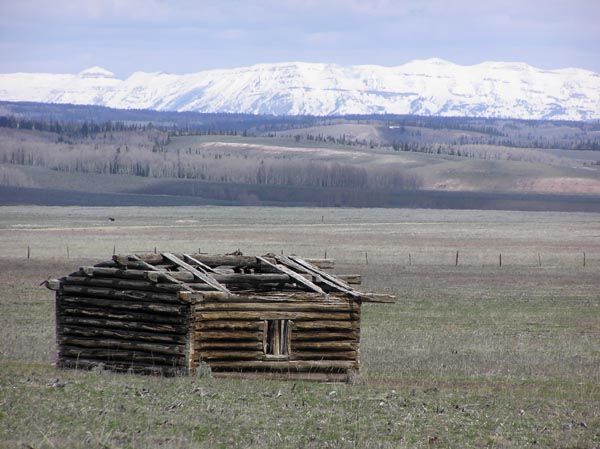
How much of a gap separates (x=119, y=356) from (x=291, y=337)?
2.96m

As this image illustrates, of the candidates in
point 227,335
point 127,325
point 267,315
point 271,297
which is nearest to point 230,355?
point 227,335

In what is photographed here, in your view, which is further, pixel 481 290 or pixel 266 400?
pixel 481 290

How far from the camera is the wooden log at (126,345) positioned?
19984 millimetres

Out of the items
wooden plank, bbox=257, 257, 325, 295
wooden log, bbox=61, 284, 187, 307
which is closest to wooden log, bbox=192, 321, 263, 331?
wooden log, bbox=61, 284, 187, 307

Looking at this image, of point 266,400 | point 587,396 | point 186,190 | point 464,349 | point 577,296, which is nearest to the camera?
point 266,400

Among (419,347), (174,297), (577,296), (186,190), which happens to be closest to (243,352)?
(174,297)

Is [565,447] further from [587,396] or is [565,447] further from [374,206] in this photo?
[374,206]

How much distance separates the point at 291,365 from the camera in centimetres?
2050

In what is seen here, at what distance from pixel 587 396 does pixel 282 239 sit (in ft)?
198

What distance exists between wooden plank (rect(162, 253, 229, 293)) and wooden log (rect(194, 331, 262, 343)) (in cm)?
69

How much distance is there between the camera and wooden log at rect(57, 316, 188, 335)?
787 inches

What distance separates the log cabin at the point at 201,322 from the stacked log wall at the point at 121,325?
17 millimetres

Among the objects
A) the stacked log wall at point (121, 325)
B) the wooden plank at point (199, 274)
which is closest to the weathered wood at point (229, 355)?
the stacked log wall at point (121, 325)

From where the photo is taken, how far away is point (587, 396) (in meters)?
19.9
